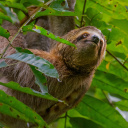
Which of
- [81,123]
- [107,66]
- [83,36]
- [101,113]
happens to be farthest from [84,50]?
[81,123]

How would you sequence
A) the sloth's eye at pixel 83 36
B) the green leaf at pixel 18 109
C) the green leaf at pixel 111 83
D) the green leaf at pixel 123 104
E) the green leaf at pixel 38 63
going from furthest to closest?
the green leaf at pixel 123 104 → the green leaf at pixel 111 83 → the sloth's eye at pixel 83 36 → the green leaf at pixel 18 109 → the green leaf at pixel 38 63

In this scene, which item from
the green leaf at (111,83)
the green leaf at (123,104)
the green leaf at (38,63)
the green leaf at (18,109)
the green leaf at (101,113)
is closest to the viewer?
the green leaf at (38,63)

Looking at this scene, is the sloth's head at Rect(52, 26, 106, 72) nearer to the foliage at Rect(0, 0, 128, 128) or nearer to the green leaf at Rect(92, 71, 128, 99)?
the foliage at Rect(0, 0, 128, 128)

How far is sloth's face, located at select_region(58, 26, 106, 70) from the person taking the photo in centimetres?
366

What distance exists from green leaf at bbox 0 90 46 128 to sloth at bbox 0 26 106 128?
1195 mm

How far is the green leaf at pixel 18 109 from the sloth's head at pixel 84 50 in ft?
4.46

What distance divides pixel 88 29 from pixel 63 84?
86cm

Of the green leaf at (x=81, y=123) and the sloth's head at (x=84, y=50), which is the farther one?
the green leaf at (x=81, y=123)

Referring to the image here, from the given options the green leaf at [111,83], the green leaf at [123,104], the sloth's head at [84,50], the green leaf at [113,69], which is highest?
the sloth's head at [84,50]

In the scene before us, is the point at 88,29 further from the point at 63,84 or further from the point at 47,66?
the point at 47,66

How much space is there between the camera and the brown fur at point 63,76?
3.86 metres

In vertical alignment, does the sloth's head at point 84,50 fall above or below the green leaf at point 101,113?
above

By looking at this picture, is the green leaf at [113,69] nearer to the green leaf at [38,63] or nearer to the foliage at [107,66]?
the foliage at [107,66]

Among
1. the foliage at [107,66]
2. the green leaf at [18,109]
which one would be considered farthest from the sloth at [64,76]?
the green leaf at [18,109]
